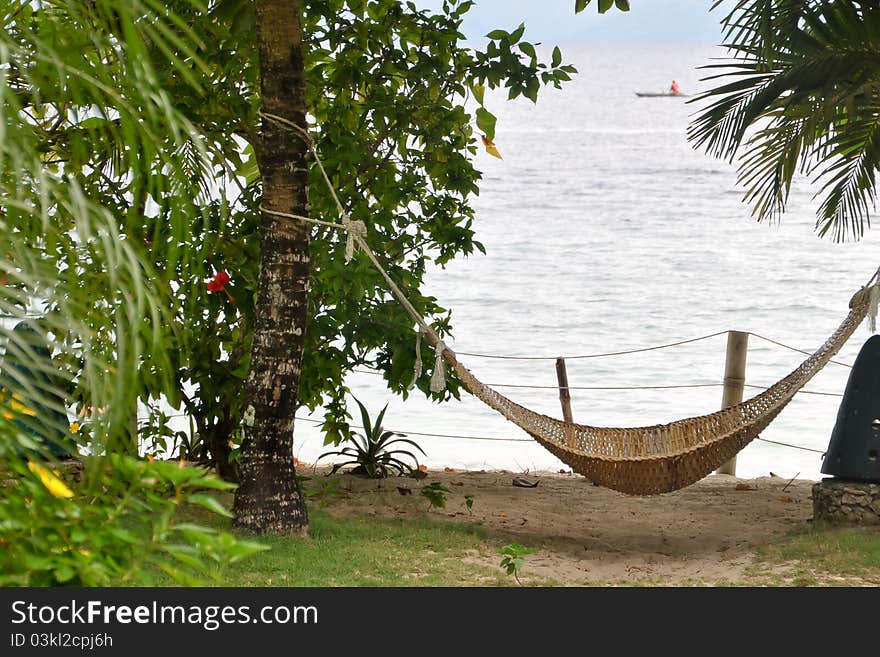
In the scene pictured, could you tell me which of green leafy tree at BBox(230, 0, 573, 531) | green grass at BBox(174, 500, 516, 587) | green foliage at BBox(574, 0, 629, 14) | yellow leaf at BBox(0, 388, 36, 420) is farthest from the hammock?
yellow leaf at BBox(0, 388, 36, 420)

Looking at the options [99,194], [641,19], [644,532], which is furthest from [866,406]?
[641,19]

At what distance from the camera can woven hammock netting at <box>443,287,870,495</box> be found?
3.56 metres

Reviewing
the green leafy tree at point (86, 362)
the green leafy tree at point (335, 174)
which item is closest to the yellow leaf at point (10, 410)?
the green leafy tree at point (86, 362)

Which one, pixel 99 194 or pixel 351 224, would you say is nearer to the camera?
pixel 351 224

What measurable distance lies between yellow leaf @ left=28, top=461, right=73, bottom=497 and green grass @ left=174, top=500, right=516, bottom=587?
140cm

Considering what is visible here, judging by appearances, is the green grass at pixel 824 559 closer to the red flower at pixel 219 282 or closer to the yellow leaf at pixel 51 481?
the red flower at pixel 219 282

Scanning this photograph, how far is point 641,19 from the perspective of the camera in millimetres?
101812

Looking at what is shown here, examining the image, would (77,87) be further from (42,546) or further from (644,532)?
(644,532)

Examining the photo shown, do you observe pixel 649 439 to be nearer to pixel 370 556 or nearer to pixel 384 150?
pixel 370 556

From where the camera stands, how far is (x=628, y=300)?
43.1 ft

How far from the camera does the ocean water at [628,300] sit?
27.2 ft

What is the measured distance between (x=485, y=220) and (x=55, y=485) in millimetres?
17536

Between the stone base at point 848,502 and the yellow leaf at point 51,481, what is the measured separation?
9.91 ft

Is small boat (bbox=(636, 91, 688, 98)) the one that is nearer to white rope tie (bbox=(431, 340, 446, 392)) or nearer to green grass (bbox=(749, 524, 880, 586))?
green grass (bbox=(749, 524, 880, 586))
